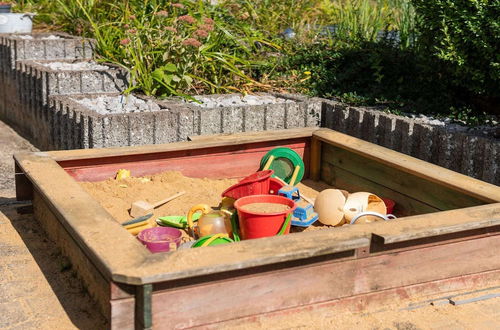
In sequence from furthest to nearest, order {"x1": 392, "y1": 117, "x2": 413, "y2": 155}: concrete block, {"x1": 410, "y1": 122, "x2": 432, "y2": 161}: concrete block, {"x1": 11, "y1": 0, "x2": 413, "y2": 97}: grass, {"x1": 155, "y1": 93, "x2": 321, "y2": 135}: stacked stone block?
{"x1": 11, "y1": 0, "x2": 413, "y2": 97}: grass < {"x1": 155, "y1": 93, "x2": 321, "y2": 135}: stacked stone block < {"x1": 392, "y1": 117, "x2": 413, "y2": 155}: concrete block < {"x1": 410, "y1": 122, "x2": 432, "y2": 161}: concrete block

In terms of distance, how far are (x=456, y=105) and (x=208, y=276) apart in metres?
3.57

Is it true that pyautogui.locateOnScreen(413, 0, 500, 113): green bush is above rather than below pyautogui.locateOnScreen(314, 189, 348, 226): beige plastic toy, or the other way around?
above

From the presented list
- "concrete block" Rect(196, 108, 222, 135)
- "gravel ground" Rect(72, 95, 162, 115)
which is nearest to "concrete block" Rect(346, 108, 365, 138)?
"concrete block" Rect(196, 108, 222, 135)

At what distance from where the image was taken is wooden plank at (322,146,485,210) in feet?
12.6

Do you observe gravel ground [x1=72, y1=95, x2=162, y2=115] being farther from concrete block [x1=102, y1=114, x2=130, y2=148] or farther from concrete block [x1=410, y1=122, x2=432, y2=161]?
concrete block [x1=410, y1=122, x2=432, y2=161]

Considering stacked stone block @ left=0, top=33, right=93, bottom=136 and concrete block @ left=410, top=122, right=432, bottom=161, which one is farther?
stacked stone block @ left=0, top=33, right=93, bottom=136

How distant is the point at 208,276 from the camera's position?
2654 millimetres

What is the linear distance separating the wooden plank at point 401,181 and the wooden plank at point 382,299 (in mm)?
501

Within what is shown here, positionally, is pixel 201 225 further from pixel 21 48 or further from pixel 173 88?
pixel 21 48

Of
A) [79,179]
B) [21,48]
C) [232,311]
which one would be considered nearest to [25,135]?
[21,48]

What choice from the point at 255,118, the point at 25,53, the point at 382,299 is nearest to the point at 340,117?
the point at 255,118

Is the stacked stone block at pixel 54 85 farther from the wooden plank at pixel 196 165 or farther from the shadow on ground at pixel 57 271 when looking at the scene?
the shadow on ground at pixel 57 271

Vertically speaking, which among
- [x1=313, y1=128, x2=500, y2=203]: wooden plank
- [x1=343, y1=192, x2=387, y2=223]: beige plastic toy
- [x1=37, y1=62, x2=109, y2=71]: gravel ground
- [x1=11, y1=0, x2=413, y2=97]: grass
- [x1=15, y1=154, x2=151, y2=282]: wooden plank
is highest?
[x1=11, y1=0, x2=413, y2=97]: grass

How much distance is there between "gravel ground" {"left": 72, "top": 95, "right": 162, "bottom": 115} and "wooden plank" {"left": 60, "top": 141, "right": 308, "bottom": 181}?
38.7 inches
